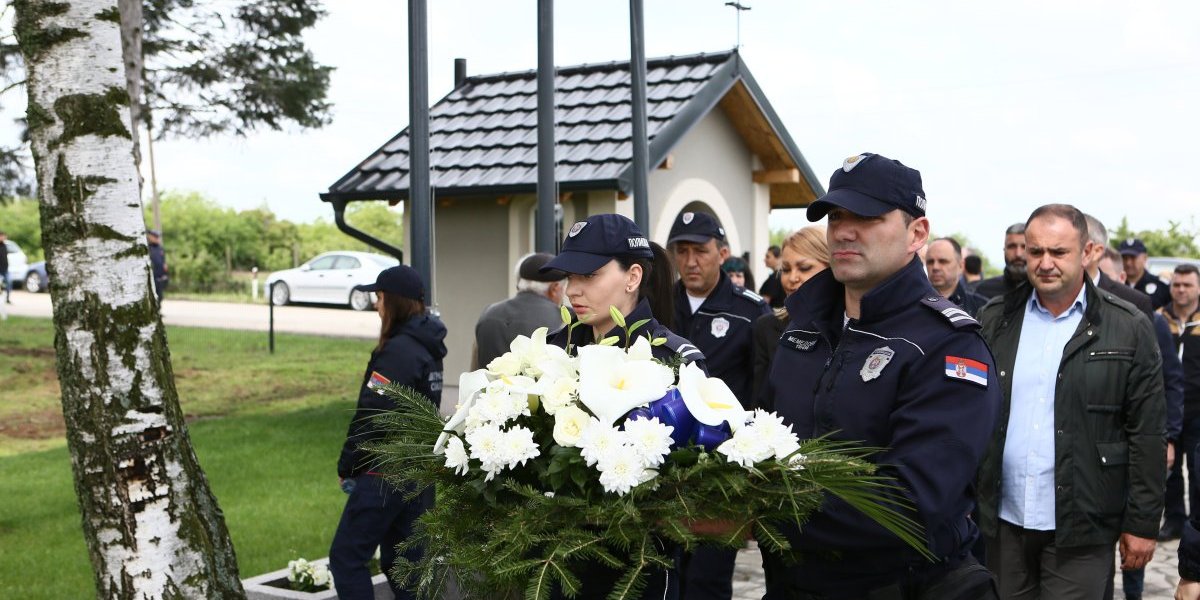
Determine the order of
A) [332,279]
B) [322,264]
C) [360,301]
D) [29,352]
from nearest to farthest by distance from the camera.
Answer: [29,352], [360,301], [332,279], [322,264]

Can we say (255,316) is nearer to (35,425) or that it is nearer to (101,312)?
(35,425)

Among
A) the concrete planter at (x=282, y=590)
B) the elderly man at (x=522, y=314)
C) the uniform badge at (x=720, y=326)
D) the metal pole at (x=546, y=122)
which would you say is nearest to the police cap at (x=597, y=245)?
the uniform badge at (x=720, y=326)

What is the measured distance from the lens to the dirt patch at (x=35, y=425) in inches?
618

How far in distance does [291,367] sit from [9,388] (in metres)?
4.50

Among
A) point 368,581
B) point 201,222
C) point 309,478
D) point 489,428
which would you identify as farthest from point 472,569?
point 201,222

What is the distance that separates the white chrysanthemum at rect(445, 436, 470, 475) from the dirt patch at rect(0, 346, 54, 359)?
21.6m

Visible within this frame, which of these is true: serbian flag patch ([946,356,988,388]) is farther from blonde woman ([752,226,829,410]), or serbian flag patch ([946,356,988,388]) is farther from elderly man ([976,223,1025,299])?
elderly man ([976,223,1025,299])

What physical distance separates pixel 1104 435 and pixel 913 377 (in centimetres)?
237

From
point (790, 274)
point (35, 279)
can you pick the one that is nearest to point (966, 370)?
point (790, 274)

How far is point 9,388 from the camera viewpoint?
745 inches

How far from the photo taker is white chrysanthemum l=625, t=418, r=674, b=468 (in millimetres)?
2482

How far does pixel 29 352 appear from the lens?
22.3 m

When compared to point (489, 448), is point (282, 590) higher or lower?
lower

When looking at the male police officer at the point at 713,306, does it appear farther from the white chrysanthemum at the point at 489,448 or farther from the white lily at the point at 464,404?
the white chrysanthemum at the point at 489,448
